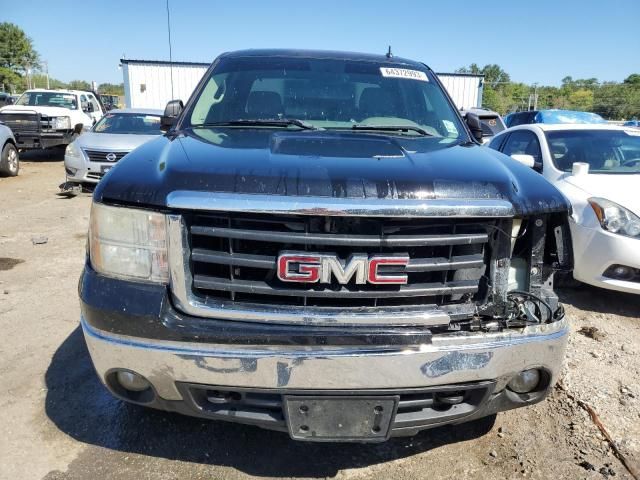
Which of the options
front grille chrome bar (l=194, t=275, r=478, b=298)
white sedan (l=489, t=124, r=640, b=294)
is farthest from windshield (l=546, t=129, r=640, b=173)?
front grille chrome bar (l=194, t=275, r=478, b=298)

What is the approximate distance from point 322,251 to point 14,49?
74712 mm

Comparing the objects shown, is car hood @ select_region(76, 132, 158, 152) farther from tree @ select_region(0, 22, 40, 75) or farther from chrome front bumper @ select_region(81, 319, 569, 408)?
tree @ select_region(0, 22, 40, 75)

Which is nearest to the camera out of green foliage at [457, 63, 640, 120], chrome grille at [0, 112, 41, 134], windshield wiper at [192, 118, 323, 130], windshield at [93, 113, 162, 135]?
windshield wiper at [192, 118, 323, 130]

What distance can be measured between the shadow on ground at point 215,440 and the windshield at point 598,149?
357cm

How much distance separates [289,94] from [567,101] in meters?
39.7

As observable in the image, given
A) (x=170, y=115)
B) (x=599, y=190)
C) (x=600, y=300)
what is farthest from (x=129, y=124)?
(x=600, y=300)

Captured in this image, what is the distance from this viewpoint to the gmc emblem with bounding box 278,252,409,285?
1837 millimetres

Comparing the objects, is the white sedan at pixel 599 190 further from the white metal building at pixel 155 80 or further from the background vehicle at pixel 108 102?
the background vehicle at pixel 108 102

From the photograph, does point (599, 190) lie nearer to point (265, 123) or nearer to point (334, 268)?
A: point (265, 123)

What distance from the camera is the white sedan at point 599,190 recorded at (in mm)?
4020

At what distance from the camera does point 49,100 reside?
1502cm

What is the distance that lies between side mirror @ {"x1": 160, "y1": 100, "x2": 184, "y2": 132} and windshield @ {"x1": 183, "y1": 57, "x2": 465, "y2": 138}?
0.32 m

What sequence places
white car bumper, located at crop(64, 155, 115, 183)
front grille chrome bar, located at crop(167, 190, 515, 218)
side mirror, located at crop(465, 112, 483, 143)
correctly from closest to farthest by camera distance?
1. front grille chrome bar, located at crop(167, 190, 515, 218)
2. side mirror, located at crop(465, 112, 483, 143)
3. white car bumper, located at crop(64, 155, 115, 183)

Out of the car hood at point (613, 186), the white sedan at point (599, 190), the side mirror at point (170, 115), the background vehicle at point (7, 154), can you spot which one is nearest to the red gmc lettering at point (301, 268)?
the side mirror at point (170, 115)
